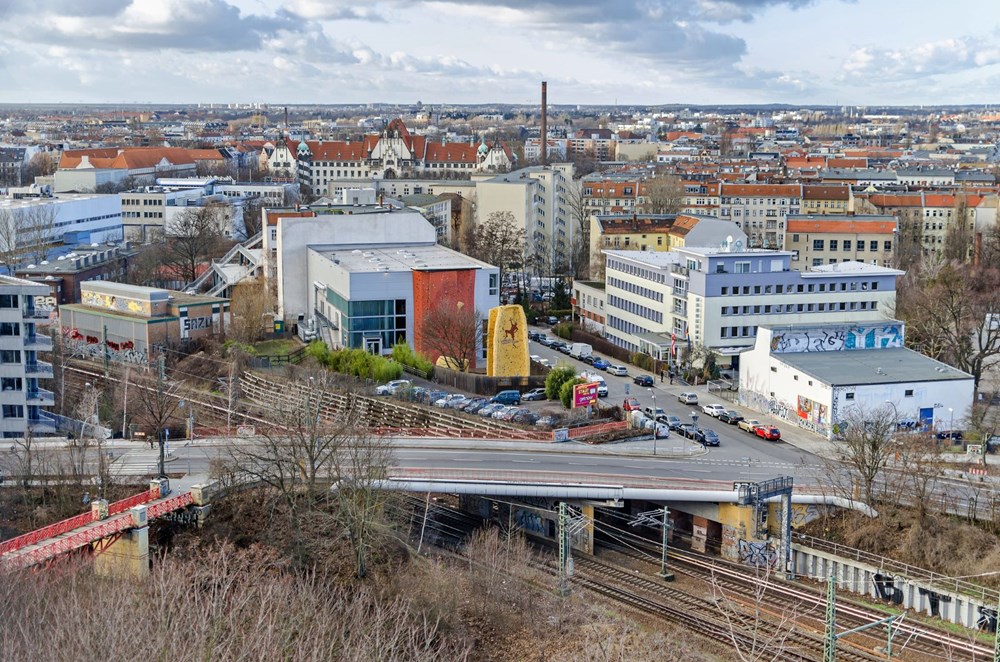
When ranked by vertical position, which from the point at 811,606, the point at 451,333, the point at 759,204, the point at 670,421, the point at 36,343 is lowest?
the point at 811,606

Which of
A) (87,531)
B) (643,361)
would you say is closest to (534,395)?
Answer: (643,361)

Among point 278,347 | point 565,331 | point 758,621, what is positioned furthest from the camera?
point 565,331

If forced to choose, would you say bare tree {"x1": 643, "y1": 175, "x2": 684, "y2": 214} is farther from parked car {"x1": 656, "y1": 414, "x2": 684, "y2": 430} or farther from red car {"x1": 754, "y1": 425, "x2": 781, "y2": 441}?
red car {"x1": 754, "y1": 425, "x2": 781, "y2": 441}

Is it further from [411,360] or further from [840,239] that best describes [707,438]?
[840,239]

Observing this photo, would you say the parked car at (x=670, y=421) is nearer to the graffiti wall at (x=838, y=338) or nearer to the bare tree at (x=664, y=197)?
the graffiti wall at (x=838, y=338)

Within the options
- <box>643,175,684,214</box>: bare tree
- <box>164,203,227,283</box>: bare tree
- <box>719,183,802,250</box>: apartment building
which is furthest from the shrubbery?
<box>719,183,802,250</box>: apartment building

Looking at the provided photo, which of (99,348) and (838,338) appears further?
(99,348)

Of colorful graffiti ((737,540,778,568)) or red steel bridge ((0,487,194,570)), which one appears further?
colorful graffiti ((737,540,778,568))
